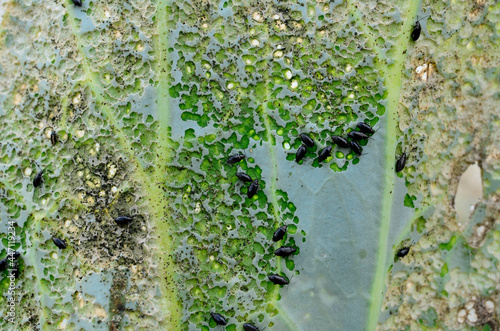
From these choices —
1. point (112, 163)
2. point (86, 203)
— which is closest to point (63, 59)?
point (112, 163)

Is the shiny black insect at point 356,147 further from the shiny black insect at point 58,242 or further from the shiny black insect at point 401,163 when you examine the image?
the shiny black insect at point 58,242

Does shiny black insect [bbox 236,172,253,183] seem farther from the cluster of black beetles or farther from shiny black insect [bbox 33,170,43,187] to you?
shiny black insect [bbox 33,170,43,187]

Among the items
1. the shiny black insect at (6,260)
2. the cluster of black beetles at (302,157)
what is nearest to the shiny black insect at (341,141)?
the cluster of black beetles at (302,157)

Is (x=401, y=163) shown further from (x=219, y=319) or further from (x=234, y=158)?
(x=219, y=319)

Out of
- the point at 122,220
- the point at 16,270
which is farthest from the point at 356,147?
the point at 16,270

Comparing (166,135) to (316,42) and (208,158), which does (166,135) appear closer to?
(208,158)

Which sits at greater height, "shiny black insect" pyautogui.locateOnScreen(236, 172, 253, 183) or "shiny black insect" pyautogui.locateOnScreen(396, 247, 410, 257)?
"shiny black insect" pyautogui.locateOnScreen(236, 172, 253, 183)

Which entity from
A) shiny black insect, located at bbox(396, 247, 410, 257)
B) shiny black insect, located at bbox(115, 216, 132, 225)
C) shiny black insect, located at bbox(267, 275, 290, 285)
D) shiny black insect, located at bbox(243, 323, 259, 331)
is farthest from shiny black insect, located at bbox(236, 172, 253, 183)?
shiny black insect, located at bbox(396, 247, 410, 257)
